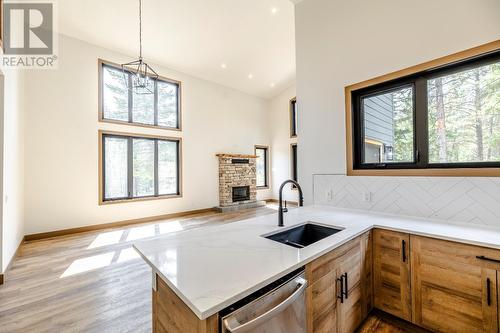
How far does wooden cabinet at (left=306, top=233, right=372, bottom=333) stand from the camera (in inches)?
→ 48.2

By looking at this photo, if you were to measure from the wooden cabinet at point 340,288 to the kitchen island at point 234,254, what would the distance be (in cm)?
8

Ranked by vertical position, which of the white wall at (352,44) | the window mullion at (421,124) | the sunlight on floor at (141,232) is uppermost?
the white wall at (352,44)

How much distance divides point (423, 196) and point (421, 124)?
71 centimetres

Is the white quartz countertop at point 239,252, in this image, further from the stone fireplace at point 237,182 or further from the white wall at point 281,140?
the white wall at point 281,140

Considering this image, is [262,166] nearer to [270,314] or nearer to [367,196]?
[367,196]

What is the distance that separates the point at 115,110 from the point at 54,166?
170 cm

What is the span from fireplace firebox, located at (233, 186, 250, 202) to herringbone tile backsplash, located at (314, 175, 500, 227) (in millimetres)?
4713

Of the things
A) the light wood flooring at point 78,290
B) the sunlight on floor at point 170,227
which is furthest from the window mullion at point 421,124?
the sunlight on floor at point 170,227

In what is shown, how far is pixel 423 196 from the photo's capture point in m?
1.99

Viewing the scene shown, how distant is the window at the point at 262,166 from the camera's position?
8.35 m

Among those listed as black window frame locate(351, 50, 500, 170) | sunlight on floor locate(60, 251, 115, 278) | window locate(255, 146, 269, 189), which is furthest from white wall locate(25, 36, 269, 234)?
black window frame locate(351, 50, 500, 170)

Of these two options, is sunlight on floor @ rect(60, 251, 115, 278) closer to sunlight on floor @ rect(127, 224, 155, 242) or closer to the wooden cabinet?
sunlight on floor @ rect(127, 224, 155, 242)

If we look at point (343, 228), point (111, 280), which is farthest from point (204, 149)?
point (343, 228)

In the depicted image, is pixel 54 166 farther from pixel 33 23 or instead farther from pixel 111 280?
pixel 111 280
